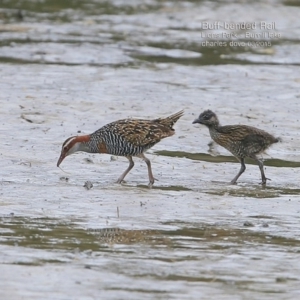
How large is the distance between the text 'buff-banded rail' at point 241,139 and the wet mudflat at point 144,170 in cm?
38

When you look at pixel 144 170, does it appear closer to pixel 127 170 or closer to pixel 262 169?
pixel 127 170

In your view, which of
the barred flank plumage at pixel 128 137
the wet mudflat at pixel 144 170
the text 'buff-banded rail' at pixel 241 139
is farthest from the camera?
the text 'buff-banded rail' at pixel 241 139

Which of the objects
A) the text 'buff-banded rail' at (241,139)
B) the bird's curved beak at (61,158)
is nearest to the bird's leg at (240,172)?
the text 'buff-banded rail' at (241,139)

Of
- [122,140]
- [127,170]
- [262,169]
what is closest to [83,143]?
[122,140]

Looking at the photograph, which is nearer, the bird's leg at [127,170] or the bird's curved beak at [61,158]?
the bird's leg at [127,170]

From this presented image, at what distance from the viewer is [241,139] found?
1463 cm

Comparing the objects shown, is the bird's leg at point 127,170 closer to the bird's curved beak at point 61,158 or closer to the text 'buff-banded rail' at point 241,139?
the bird's curved beak at point 61,158

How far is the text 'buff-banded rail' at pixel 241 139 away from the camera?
14.6 metres

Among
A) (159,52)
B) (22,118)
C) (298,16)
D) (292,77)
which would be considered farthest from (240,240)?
(298,16)

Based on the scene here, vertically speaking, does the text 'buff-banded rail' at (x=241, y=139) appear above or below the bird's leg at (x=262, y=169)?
above

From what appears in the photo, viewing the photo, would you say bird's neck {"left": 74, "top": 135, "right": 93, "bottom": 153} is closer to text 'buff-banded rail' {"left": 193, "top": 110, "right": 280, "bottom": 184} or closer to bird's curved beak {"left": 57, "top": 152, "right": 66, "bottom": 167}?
bird's curved beak {"left": 57, "top": 152, "right": 66, "bottom": 167}

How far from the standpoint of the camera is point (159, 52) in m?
25.1

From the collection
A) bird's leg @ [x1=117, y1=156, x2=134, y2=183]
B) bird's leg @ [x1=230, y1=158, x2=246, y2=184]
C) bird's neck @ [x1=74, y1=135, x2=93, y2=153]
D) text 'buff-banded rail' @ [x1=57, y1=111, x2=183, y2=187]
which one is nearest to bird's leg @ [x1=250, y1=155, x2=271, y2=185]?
bird's leg @ [x1=230, y1=158, x2=246, y2=184]

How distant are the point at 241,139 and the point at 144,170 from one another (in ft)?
4.86
